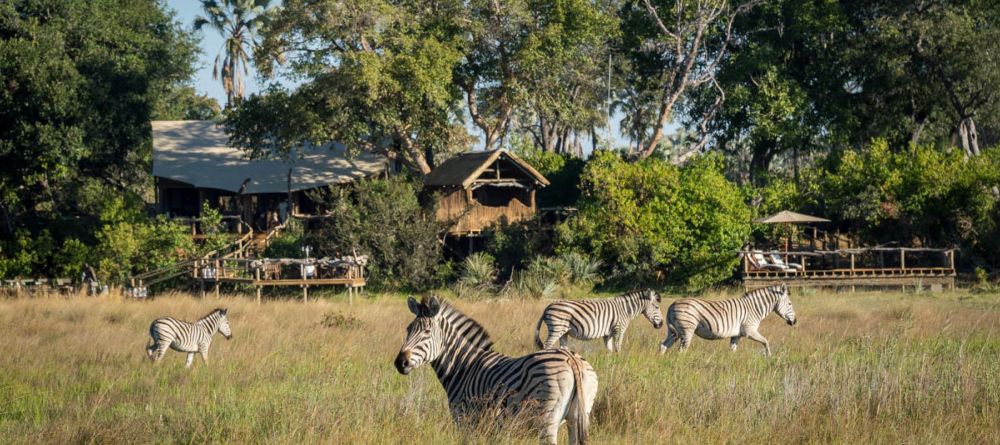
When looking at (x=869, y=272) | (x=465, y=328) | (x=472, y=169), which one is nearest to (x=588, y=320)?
(x=465, y=328)

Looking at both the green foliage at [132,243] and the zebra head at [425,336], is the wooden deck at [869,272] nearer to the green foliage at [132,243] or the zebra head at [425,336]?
the green foliage at [132,243]

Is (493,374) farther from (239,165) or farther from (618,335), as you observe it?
→ (239,165)

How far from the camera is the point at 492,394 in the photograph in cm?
898

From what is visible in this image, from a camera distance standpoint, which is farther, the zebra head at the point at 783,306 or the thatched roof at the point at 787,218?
the thatched roof at the point at 787,218

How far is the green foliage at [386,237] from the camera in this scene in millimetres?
35812

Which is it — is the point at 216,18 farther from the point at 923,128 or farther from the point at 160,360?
the point at 160,360

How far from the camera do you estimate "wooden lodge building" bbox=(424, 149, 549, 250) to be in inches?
1528

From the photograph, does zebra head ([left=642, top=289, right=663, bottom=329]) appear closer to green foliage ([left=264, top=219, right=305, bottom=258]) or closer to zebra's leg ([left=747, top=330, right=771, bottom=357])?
zebra's leg ([left=747, top=330, right=771, bottom=357])

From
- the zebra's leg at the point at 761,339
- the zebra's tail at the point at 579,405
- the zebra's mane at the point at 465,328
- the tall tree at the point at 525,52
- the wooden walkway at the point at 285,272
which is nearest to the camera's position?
the zebra's tail at the point at 579,405

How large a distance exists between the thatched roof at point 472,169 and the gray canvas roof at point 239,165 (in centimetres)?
419

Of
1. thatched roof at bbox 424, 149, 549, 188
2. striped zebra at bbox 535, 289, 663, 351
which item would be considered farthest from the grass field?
thatched roof at bbox 424, 149, 549, 188

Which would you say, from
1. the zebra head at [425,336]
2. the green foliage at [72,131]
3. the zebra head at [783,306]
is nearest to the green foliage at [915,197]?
the zebra head at [783,306]

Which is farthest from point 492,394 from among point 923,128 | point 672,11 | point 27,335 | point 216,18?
point 216,18

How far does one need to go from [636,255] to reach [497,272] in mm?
4770
